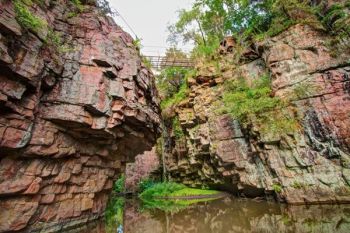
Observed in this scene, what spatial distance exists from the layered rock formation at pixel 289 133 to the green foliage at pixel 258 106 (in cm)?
28

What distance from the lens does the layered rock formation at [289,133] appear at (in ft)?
27.6

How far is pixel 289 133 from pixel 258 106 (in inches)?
77.6

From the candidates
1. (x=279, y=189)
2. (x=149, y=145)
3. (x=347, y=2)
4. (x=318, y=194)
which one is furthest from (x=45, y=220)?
(x=347, y=2)

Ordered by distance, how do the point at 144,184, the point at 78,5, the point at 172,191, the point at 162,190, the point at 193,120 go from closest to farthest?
the point at 78,5 < the point at 193,120 < the point at 172,191 < the point at 162,190 < the point at 144,184

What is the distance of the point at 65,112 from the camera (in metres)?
6.55

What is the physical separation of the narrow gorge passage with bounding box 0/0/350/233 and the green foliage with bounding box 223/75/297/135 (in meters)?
0.06

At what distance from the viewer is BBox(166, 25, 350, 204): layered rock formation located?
8.41m

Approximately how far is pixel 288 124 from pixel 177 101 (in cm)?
917

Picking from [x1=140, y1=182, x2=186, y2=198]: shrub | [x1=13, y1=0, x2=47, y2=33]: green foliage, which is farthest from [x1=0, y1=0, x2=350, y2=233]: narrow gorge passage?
[x1=140, y1=182, x2=186, y2=198]: shrub

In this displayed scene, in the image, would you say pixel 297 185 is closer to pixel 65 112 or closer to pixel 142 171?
pixel 65 112

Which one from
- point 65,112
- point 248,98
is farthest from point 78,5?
point 248,98

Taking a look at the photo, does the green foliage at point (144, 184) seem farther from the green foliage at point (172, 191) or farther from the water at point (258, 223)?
the water at point (258, 223)

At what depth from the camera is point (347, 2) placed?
10172 millimetres

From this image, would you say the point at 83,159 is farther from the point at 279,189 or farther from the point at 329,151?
the point at 329,151
